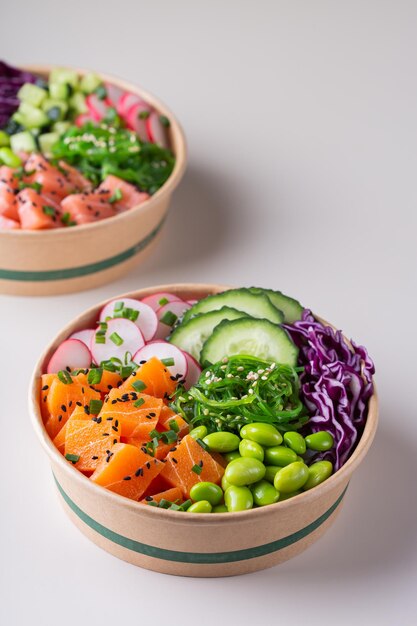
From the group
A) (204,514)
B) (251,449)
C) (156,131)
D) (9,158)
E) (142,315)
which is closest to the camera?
(204,514)

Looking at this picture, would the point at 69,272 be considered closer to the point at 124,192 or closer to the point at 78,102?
the point at 124,192

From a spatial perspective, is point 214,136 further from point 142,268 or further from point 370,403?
point 370,403

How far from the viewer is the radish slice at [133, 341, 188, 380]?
4238 millimetres

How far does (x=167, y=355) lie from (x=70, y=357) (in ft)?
1.33

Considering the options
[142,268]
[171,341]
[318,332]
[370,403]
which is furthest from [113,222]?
[370,403]

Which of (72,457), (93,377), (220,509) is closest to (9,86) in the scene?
(93,377)

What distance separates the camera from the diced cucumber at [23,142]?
19.1 ft

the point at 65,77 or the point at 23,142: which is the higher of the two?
the point at 65,77

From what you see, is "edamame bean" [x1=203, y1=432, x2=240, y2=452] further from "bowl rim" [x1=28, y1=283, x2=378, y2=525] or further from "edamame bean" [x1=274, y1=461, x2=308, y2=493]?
"bowl rim" [x1=28, y1=283, x2=378, y2=525]

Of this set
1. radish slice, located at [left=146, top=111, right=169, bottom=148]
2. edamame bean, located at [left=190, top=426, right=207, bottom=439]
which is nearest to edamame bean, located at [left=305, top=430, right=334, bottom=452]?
edamame bean, located at [left=190, top=426, right=207, bottom=439]

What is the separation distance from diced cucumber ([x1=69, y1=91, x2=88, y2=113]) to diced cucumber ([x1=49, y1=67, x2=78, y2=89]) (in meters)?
0.07

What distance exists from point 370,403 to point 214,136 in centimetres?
297

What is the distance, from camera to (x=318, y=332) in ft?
14.0

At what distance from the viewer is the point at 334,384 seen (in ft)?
13.3
